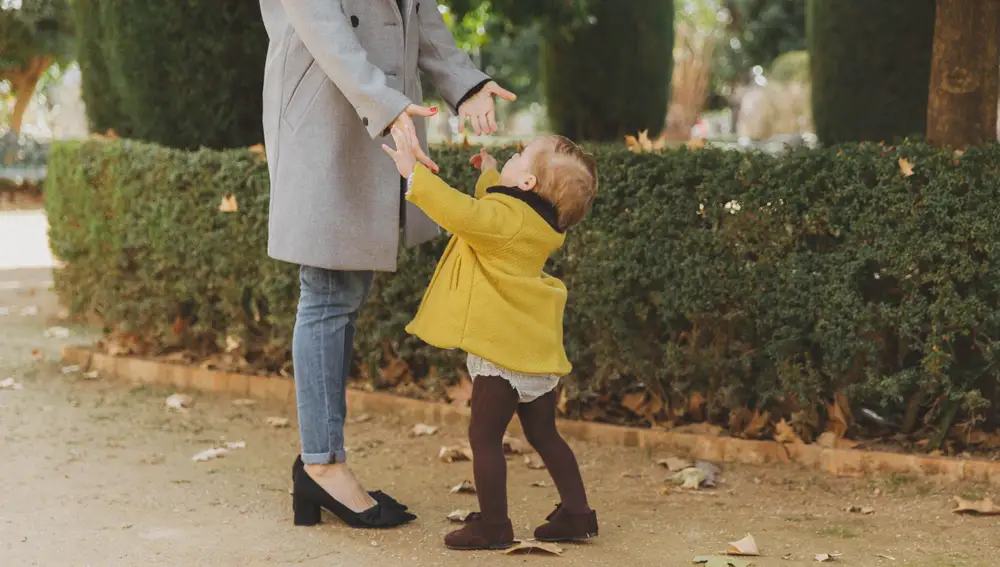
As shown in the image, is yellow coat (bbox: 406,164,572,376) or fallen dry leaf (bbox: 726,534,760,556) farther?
fallen dry leaf (bbox: 726,534,760,556)

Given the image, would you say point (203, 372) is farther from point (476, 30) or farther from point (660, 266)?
point (476, 30)

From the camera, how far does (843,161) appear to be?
4.49 meters

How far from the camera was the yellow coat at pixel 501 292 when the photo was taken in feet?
11.3

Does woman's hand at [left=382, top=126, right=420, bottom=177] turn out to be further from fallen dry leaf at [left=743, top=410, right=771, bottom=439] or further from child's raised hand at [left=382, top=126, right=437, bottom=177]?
fallen dry leaf at [left=743, top=410, right=771, bottom=439]

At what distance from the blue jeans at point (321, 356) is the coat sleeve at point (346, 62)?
0.55 metres

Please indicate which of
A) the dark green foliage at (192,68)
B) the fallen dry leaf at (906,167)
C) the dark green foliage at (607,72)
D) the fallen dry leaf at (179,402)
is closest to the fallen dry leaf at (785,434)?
the fallen dry leaf at (906,167)

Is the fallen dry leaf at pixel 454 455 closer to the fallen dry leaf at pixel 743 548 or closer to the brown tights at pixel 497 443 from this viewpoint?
the brown tights at pixel 497 443

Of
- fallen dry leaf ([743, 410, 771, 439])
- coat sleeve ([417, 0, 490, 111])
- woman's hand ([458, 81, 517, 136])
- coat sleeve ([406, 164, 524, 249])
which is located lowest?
fallen dry leaf ([743, 410, 771, 439])

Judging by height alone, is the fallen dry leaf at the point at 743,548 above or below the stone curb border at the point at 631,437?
below

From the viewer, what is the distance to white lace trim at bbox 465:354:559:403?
3.53 metres

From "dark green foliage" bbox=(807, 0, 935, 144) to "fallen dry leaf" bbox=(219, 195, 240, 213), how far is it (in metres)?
4.54

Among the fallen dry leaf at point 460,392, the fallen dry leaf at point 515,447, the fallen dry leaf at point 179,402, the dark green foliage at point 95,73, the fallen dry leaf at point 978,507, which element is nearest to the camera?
the fallen dry leaf at point 978,507

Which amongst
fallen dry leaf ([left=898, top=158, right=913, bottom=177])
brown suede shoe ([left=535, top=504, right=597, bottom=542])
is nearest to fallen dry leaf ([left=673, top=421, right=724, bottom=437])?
fallen dry leaf ([left=898, top=158, right=913, bottom=177])

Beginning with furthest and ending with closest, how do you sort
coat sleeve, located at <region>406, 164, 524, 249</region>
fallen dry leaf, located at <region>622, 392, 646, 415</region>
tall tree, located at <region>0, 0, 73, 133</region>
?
1. tall tree, located at <region>0, 0, 73, 133</region>
2. fallen dry leaf, located at <region>622, 392, 646, 415</region>
3. coat sleeve, located at <region>406, 164, 524, 249</region>
